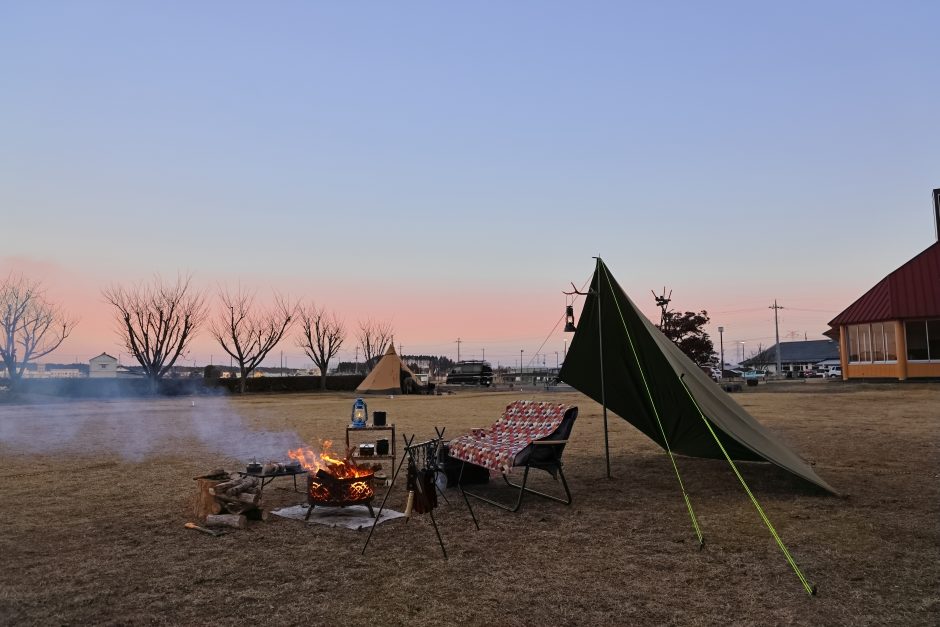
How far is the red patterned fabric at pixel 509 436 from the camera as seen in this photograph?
495 centimetres

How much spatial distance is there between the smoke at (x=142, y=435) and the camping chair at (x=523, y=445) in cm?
286

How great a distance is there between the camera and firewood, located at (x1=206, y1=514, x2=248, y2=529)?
14.3 ft

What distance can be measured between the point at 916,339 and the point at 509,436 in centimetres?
2093

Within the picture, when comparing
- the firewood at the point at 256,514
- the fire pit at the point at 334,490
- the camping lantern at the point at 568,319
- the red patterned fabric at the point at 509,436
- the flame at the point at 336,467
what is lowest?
the firewood at the point at 256,514

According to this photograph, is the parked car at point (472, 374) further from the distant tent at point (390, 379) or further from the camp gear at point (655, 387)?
the camp gear at point (655, 387)

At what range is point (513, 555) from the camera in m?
3.77

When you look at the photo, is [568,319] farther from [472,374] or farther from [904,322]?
[472,374]

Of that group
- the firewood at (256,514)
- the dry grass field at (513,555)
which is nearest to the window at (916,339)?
the dry grass field at (513,555)

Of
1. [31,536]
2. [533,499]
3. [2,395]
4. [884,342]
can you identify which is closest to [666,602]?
[533,499]

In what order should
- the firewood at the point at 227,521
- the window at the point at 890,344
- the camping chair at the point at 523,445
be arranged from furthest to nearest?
the window at the point at 890,344 → the camping chair at the point at 523,445 → the firewood at the point at 227,521

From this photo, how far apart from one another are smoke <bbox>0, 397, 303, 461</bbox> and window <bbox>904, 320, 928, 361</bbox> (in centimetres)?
2066

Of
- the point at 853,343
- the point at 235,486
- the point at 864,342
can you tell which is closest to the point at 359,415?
the point at 235,486

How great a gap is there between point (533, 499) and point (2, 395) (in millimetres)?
23190

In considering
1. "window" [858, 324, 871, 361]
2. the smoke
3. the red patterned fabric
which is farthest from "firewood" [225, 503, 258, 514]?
"window" [858, 324, 871, 361]
